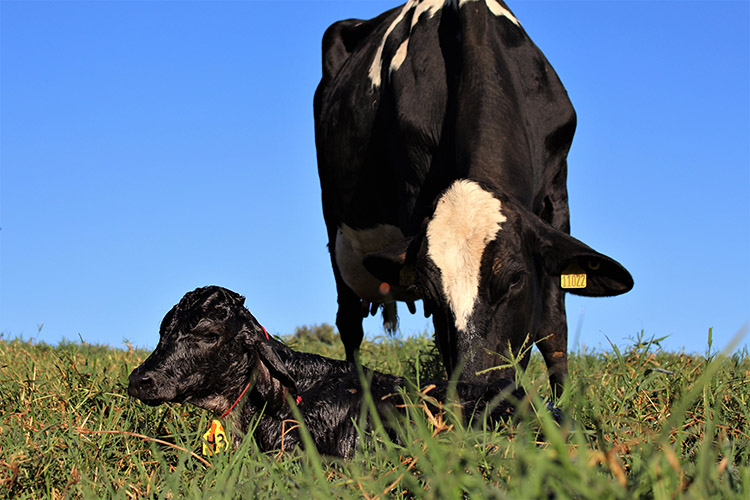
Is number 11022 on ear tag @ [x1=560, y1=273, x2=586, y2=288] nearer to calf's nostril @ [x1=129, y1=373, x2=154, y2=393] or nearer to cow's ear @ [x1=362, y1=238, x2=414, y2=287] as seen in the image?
cow's ear @ [x1=362, y1=238, x2=414, y2=287]

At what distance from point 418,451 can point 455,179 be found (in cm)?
377

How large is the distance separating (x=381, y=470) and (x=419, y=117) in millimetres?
4754

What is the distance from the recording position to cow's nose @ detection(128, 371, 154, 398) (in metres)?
3.48

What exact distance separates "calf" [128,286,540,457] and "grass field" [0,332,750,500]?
5.6 inches

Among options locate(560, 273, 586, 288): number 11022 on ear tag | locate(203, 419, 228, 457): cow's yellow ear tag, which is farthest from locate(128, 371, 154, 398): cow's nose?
locate(560, 273, 586, 288): number 11022 on ear tag

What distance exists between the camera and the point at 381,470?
2.80m

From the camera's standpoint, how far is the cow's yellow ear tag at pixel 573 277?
5.52 m

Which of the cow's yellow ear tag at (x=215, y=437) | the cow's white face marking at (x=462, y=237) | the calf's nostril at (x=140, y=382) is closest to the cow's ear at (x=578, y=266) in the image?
the cow's white face marking at (x=462, y=237)

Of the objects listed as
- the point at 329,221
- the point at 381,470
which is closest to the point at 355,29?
the point at 329,221

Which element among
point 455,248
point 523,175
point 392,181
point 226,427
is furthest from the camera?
point 392,181

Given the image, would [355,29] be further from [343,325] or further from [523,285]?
[523,285]

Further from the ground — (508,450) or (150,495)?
(508,450)

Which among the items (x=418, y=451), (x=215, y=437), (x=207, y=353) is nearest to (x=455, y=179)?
(x=207, y=353)

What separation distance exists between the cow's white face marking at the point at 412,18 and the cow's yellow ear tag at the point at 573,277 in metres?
2.92
